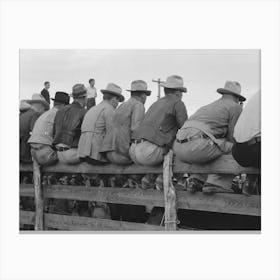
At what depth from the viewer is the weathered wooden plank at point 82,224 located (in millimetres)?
6863

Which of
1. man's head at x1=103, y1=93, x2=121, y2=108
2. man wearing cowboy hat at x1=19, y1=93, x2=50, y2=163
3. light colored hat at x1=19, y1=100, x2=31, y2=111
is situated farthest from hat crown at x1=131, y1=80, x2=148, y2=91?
man wearing cowboy hat at x1=19, y1=93, x2=50, y2=163

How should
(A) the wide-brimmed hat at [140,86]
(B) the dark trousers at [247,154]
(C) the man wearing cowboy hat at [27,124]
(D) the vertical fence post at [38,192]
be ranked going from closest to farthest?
(B) the dark trousers at [247,154] → (A) the wide-brimmed hat at [140,86] → (C) the man wearing cowboy hat at [27,124] → (D) the vertical fence post at [38,192]

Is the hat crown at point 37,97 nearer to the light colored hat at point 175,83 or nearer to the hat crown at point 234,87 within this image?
the light colored hat at point 175,83

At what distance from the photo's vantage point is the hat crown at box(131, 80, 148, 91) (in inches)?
274

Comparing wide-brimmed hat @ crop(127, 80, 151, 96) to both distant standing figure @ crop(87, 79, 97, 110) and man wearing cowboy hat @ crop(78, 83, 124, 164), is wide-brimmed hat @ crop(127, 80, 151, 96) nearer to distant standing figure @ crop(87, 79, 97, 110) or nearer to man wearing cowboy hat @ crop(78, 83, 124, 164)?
man wearing cowboy hat @ crop(78, 83, 124, 164)

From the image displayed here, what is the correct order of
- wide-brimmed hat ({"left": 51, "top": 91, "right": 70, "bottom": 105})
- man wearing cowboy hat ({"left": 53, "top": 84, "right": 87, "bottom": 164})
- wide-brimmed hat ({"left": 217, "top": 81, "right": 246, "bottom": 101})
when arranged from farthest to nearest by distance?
man wearing cowboy hat ({"left": 53, "top": 84, "right": 87, "bottom": 164}) < wide-brimmed hat ({"left": 51, "top": 91, "right": 70, "bottom": 105}) < wide-brimmed hat ({"left": 217, "top": 81, "right": 246, "bottom": 101})

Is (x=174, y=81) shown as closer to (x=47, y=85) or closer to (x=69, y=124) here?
(x=47, y=85)

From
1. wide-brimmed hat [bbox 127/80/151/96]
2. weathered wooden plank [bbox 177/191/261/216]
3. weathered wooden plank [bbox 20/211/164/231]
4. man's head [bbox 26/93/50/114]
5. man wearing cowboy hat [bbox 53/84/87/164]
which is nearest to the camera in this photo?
weathered wooden plank [bbox 177/191/261/216]

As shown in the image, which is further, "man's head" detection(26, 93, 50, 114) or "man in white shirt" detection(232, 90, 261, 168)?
"man's head" detection(26, 93, 50, 114)

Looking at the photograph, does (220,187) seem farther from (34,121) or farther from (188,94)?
(34,121)

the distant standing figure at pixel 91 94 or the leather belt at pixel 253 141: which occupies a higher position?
the distant standing figure at pixel 91 94

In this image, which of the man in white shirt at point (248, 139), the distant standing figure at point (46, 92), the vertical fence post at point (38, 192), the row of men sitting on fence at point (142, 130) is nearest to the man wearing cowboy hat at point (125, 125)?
the row of men sitting on fence at point (142, 130)

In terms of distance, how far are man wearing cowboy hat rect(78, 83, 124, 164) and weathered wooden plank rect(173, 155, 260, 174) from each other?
131 cm

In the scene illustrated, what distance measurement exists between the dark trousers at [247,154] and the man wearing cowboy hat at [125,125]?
1.59m
